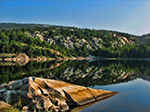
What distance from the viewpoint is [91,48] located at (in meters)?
189

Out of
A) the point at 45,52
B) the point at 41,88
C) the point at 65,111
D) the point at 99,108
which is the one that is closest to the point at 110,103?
the point at 99,108

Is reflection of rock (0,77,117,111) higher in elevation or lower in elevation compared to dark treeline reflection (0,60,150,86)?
higher

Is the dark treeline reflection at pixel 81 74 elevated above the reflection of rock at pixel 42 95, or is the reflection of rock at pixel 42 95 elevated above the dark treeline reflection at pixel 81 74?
the reflection of rock at pixel 42 95

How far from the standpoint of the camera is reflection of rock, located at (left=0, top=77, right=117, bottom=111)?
1126 cm

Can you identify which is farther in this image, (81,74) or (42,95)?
(81,74)

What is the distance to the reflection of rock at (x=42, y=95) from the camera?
11.3 m

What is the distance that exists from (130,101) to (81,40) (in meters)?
182

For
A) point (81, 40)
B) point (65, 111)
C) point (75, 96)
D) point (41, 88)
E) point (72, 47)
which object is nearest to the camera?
point (65, 111)

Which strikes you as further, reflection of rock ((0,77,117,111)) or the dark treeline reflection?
the dark treeline reflection

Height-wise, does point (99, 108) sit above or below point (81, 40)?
below

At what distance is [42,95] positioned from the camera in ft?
38.8

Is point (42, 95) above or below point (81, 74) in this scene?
above

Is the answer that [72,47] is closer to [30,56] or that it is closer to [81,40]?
[81,40]

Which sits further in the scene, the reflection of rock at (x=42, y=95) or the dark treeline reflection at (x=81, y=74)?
the dark treeline reflection at (x=81, y=74)
